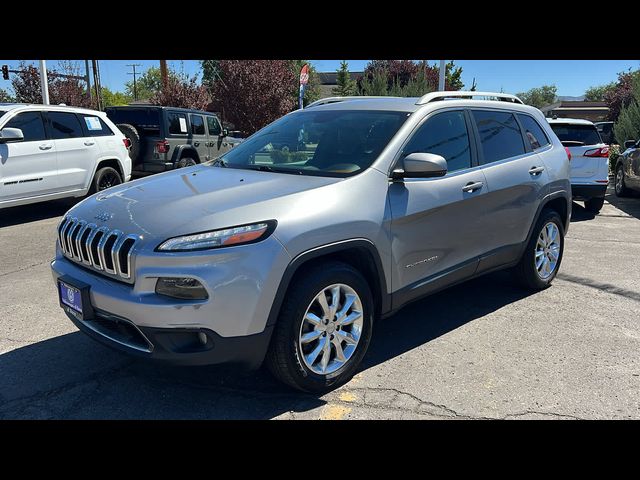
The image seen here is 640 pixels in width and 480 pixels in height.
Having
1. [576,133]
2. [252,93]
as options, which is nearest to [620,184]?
[576,133]

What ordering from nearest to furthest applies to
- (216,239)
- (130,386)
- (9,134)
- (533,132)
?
1. (216,239)
2. (130,386)
3. (533,132)
4. (9,134)

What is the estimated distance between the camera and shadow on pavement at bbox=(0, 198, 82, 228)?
28.2ft

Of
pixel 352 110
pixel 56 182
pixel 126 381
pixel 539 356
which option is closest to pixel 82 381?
pixel 126 381

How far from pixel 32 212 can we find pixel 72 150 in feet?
5.05

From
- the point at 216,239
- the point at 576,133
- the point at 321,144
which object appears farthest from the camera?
the point at 576,133

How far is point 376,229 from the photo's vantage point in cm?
333

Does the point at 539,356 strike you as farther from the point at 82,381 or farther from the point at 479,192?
the point at 82,381

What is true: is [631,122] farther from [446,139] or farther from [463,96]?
[446,139]

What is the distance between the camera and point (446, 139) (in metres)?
4.08

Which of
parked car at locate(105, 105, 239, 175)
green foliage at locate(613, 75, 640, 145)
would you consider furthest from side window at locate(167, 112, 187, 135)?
green foliage at locate(613, 75, 640, 145)

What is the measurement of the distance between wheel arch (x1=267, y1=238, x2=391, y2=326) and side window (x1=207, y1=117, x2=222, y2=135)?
10929mm

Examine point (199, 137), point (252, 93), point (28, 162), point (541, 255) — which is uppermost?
point (252, 93)

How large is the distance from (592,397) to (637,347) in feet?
3.42
